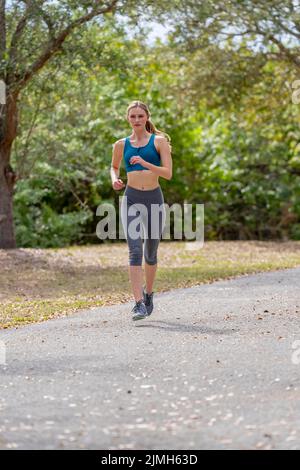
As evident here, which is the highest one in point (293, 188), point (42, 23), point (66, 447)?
point (42, 23)

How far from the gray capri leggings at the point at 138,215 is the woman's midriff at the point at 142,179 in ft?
0.13

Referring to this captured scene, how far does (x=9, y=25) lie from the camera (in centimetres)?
1557

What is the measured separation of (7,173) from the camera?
1705cm

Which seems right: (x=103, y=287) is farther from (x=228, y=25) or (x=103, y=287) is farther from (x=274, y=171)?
(x=274, y=171)

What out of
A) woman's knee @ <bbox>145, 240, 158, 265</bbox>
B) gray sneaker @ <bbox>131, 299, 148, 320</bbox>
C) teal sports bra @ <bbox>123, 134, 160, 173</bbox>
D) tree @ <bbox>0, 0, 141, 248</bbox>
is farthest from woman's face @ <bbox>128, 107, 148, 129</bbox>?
tree @ <bbox>0, 0, 141, 248</bbox>

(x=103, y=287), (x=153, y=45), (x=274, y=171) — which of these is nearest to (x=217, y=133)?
(x=274, y=171)

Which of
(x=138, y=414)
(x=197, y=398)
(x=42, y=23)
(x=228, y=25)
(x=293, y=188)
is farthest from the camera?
(x=293, y=188)

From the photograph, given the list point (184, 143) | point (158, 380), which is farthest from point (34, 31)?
point (158, 380)

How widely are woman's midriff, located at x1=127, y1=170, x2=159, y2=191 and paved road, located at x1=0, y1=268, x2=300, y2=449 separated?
125cm

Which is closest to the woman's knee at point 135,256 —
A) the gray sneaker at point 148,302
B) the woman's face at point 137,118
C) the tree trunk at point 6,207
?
the gray sneaker at point 148,302

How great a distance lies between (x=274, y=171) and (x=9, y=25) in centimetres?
921

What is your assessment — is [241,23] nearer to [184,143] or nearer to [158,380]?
[184,143]

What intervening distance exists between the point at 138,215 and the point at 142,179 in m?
0.32

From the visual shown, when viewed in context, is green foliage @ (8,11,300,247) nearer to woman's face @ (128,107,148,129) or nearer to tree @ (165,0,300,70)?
tree @ (165,0,300,70)
